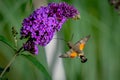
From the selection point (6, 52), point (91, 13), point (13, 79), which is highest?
point (91, 13)

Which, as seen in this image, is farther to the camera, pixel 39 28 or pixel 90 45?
pixel 90 45

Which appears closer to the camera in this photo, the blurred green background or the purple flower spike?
the purple flower spike

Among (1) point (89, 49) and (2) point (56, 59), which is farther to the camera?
(1) point (89, 49)

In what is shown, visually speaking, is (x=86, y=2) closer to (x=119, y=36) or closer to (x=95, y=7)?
(x=95, y=7)

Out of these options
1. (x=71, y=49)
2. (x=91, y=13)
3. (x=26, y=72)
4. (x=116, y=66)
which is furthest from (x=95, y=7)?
(x=71, y=49)

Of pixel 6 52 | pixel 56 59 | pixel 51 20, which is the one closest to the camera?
pixel 51 20

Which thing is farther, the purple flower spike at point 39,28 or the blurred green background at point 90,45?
the blurred green background at point 90,45

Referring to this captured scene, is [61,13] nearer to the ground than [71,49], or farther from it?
farther from it

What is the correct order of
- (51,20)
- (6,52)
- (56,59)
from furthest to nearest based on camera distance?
(6,52) → (56,59) → (51,20)
